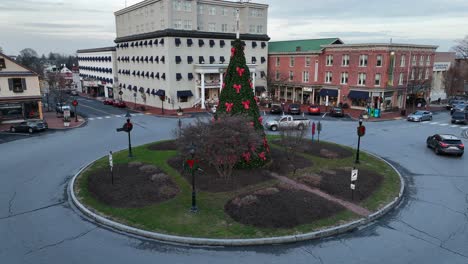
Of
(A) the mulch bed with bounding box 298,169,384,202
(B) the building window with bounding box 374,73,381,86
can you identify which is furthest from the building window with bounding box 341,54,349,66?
(A) the mulch bed with bounding box 298,169,384,202

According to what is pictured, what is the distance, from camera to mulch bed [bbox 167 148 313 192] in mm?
16672

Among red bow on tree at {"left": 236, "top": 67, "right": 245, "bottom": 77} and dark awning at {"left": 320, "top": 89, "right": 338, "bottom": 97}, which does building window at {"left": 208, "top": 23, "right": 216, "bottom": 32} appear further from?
red bow on tree at {"left": 236, "top": 67, "right": 245, "bottom": 77}

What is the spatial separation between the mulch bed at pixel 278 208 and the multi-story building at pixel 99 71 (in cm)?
5999

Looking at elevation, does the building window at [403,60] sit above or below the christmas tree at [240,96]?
above

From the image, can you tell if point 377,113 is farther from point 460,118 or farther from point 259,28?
point 259,28

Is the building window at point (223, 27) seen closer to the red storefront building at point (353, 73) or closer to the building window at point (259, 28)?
the building window at point (259, 28)

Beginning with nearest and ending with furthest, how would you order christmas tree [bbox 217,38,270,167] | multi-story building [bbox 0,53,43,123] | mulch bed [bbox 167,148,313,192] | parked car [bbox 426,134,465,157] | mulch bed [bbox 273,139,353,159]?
1. mulch bed [bbox 167,148,313,192]
2. christmas tree [bbox 217,38,270,167]
3. mulch bed [bbox 273,139,353,159]
4. parked car [bbox 426,134,465,157]
5. multi-story building [bbox 0,53,43,123]

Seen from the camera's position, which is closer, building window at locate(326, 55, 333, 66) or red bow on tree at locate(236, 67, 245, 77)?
red bow on tree at locate(236, 67, 245, 77)

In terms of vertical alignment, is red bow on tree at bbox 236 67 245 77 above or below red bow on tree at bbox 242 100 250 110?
above

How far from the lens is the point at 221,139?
50.5 feet

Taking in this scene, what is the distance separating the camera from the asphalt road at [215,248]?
10.7 m

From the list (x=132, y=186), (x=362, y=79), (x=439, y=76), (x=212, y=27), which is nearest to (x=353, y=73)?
(x=362, y=79)

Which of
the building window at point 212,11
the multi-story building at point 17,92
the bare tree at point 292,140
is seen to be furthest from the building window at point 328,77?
the multi-story building at point 17,92

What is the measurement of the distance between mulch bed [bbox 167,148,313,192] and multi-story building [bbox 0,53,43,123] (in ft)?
88.8
